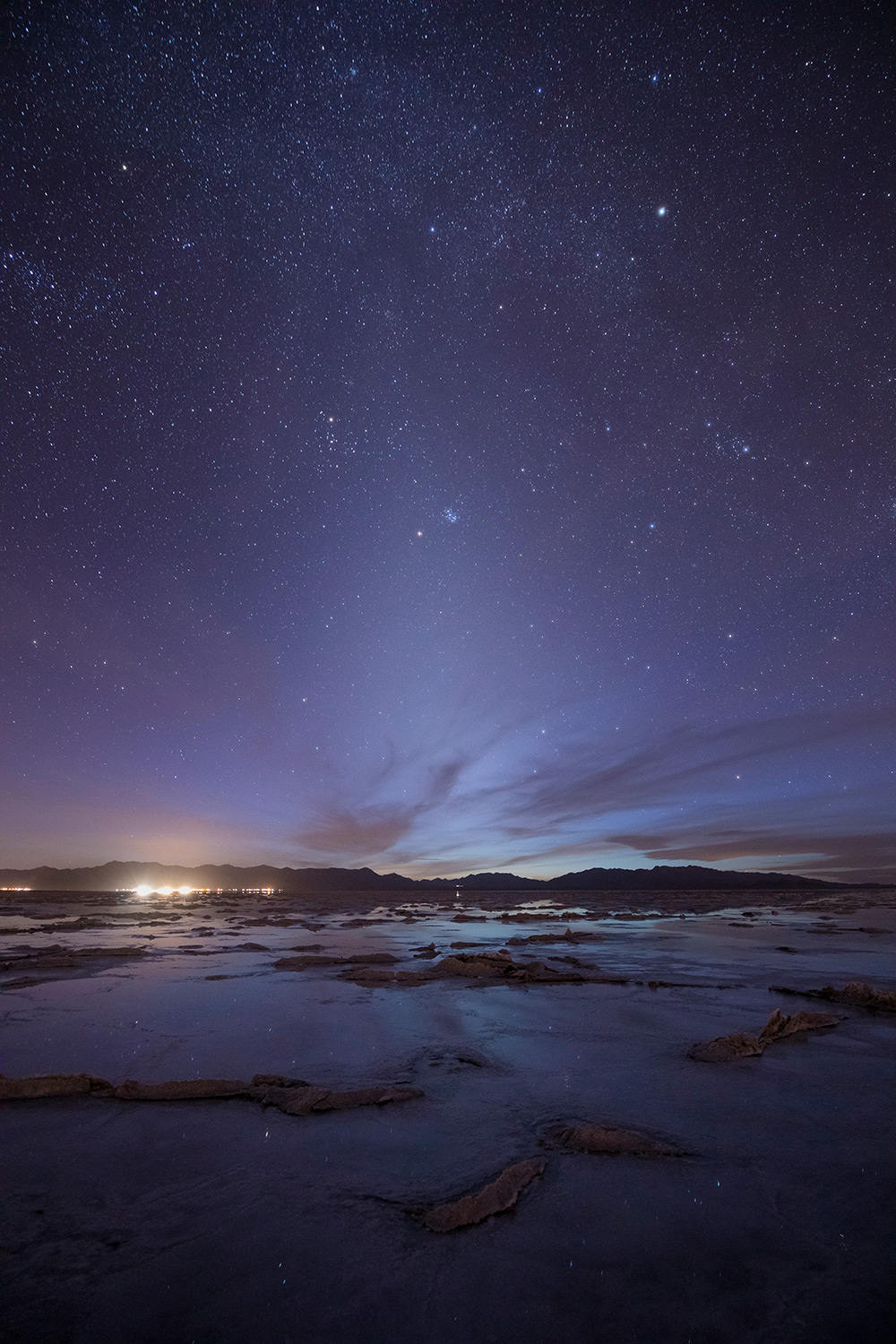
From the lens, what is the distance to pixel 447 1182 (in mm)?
4254

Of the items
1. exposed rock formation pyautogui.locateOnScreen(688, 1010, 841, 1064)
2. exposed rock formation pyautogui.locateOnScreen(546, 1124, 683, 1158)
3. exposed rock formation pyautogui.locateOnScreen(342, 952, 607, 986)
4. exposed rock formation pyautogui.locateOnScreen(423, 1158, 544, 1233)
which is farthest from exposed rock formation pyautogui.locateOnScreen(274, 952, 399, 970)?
→ exposed rock formation pyautogui.locateOnScreen(423, 1158, 544, 1233)

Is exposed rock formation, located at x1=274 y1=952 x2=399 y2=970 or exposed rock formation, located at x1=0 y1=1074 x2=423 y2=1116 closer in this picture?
exposed rock formation, located at x1=0 y1=1074 x2=423 y2=1116

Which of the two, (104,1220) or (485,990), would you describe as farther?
(485,990)

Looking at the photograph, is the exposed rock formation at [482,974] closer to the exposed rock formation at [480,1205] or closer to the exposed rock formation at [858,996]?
the exposed rock formation at [858,996]

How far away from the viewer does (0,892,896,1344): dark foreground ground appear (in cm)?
296

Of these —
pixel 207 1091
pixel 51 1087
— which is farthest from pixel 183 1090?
pixel 51 1087

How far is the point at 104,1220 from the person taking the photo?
12.3ft

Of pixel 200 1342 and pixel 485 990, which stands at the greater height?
pixel 200 1342

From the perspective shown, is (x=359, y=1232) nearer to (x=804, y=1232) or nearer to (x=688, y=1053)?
(x=804, y=1232)

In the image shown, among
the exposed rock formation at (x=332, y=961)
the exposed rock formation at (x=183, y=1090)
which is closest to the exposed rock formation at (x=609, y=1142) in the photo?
the exposed rock formation at (x=183, y=1090)

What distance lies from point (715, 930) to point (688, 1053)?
2514 cm

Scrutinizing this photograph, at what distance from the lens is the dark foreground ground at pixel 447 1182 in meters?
2.96

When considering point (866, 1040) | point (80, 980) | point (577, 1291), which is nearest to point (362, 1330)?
point (577, 1291)

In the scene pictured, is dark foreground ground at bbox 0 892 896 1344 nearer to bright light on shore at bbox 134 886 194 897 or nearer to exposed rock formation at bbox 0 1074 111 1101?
exposed rock formation at bbox 0 1074 111 1101
